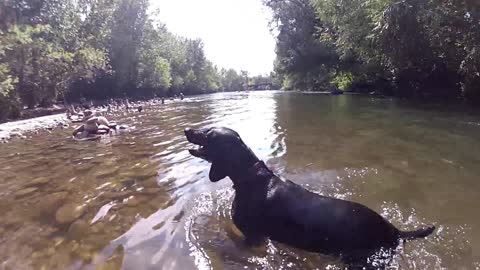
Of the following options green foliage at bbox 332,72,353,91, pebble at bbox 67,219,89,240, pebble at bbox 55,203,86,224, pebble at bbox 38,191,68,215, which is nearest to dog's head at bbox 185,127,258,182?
pebble at bbox 67,219,89,240

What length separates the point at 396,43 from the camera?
813 inches

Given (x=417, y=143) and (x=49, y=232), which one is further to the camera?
(x=417, y=143)

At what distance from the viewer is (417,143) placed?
11.0 meters

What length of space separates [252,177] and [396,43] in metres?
19.2

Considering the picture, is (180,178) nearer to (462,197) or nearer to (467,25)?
(462,197)

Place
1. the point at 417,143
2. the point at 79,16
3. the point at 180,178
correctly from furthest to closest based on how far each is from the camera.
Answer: the point at 79,16
the point at 417,143
the point at 180,178

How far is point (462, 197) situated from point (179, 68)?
8806 centimetres

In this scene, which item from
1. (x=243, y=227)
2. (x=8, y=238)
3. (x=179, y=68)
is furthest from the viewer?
(x=179, y=68)

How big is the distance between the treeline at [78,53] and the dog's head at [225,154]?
74.7ft

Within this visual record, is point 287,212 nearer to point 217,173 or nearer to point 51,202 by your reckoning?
point 217,173

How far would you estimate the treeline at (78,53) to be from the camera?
28938 mm

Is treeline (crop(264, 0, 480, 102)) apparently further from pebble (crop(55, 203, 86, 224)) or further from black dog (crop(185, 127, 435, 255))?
pebble (crop(55, 203, 86, 224))

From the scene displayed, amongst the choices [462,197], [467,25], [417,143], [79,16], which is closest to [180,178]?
[462,197]

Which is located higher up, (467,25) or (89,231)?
(467,25)
